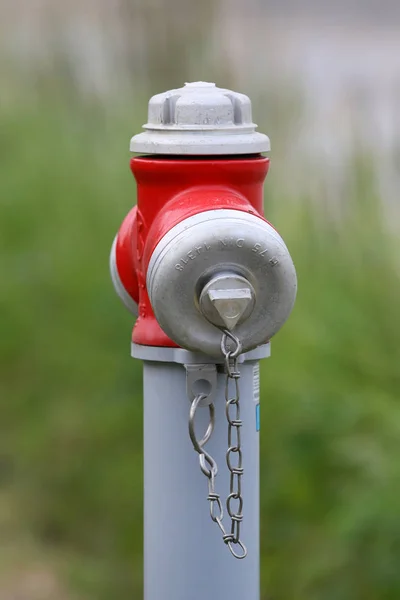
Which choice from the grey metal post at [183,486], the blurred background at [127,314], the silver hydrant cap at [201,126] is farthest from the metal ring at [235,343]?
the blurred background at [127,314]

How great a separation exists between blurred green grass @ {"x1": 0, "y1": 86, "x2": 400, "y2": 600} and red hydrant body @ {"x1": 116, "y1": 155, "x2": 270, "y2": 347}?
2.38ft

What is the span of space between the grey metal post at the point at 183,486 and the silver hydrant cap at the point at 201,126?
28 cm

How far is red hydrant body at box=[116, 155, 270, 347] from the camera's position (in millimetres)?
1391

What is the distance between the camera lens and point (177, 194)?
1451 mm

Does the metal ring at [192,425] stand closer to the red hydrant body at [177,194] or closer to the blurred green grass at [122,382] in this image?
the red hydrant body at [177,194]

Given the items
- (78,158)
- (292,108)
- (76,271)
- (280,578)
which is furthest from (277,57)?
(280,578)

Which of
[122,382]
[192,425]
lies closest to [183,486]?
[192,425]

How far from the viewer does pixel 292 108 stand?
9.01ft

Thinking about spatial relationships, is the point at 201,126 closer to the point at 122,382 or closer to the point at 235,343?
the point at 235,343

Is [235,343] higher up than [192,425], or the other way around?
[235,343]

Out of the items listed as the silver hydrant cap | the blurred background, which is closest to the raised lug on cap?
the silver hydrant cap

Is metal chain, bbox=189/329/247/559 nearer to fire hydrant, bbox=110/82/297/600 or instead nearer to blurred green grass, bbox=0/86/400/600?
fire hydrant, bbox=110/82/297/600

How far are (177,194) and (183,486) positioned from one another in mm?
398

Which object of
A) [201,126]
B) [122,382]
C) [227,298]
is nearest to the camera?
[227,298]
